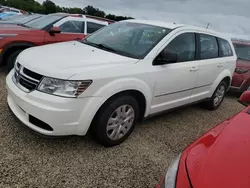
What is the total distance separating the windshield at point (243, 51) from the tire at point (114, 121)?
18.6ft

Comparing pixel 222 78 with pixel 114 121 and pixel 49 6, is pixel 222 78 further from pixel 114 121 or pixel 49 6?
pixel 49 6

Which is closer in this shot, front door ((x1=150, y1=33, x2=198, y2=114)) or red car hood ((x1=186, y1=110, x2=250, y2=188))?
red car hood ((x1=186, y1=110, x2=250, y2=188))

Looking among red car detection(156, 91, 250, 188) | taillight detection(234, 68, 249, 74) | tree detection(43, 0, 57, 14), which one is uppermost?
red car detection(156, 91, 250, 188)

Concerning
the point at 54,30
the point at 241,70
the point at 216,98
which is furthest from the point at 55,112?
the point at 241,70

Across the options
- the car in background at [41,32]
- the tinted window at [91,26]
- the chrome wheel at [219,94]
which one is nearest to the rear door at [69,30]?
the car in background at [41,32]

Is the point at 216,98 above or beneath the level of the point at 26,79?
beneath

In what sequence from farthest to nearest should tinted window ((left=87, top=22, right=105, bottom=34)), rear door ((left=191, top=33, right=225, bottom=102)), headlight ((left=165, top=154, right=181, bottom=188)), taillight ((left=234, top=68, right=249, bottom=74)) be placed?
taillight ((left=234, top=68, right=249, bottom=74)), tinted window ((left=87, top=22, right=105, bottom=34)), rear door ((left=191, top=33, right=225, bottom=102)), headlight ((left=165, top=154, right=181, bottom=188))

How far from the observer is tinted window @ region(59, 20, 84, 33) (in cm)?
597

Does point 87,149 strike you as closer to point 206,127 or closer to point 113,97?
point 113,97

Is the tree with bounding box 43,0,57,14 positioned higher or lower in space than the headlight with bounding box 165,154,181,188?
lower

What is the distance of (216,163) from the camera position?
60.0 inches

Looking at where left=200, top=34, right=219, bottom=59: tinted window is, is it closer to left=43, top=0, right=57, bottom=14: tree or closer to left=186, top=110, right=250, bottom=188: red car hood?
left=186, top=110, right=250, bottom=188: red car hood

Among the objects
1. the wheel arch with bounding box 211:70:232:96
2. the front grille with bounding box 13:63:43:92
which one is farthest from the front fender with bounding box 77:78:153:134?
the wheel arch with bounding box 211:70:232:96

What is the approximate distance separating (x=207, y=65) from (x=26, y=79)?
3046mm
